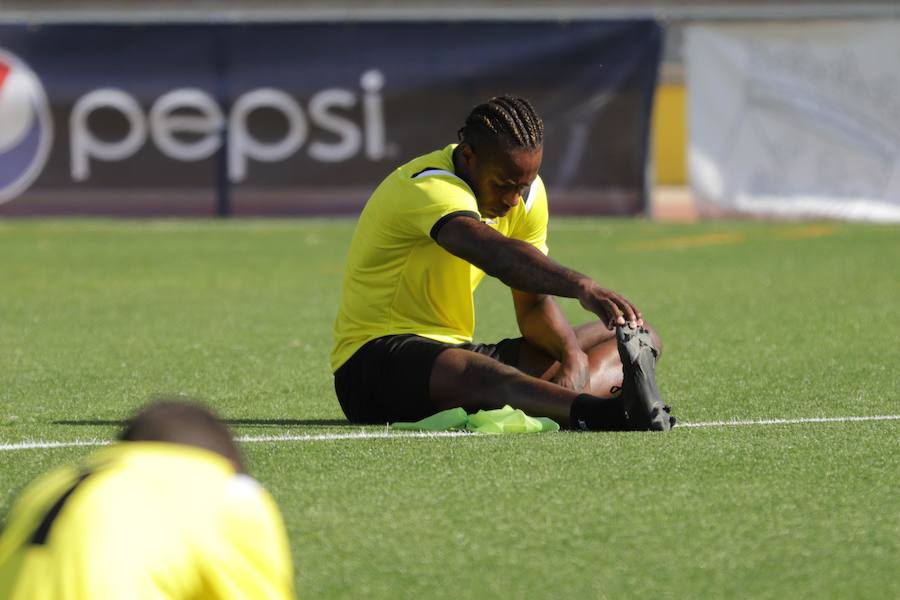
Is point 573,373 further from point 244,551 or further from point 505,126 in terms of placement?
point 244,551

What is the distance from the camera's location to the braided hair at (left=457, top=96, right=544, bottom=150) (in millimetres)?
5742

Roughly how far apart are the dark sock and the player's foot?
39mm

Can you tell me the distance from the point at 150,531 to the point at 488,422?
3.27 meters

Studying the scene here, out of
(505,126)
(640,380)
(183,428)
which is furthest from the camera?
(505,126)

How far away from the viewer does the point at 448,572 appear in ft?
12.7

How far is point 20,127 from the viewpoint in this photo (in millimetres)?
16141

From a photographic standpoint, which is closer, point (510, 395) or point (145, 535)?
point (145, 535)

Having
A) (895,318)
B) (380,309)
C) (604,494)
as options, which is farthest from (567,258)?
(604,494)

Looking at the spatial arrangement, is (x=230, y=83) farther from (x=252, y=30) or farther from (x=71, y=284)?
(x=71, y=284)

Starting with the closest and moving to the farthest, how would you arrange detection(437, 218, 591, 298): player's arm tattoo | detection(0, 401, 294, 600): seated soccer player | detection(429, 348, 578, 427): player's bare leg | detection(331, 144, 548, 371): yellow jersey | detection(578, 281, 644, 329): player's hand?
1. detection(0, 401, 294, 600): seated soccer player
2. detection(578, 281, 644, 329): player's hand
3. detection(437, 218, 591, 298): player's arm tattoo
4. detection(429, 348, 578, 427): player's bare leg
5. detection(331, 144, 548, 371): yellow jersey

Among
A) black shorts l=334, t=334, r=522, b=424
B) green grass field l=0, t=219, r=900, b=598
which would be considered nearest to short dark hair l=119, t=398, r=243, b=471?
green grass field l=0, t=219, r=900, b=598

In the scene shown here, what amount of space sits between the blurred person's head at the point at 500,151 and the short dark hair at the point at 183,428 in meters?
3.26

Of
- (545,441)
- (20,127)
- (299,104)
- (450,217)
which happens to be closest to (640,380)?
(545,441)

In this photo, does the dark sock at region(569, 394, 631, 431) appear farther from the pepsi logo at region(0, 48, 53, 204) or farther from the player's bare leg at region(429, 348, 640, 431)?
the pepsi logo at region(0, 48, 53, 204)
